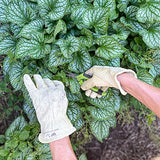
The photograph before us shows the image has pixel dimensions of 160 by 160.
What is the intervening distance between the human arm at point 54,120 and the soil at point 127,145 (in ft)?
4.03

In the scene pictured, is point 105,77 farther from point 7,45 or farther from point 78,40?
point 7,45

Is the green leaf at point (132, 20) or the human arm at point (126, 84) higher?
the green leaf at point (132, 20)

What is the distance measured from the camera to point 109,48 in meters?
1.51

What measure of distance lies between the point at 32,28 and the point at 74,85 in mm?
594

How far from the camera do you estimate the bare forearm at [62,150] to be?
1120 millimetres

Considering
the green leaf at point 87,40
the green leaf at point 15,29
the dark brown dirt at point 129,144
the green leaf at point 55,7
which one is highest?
the green leaf at point 55,7

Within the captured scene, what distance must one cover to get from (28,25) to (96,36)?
57 cm

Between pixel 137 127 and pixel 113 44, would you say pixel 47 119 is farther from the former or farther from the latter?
→ pixel 137 127

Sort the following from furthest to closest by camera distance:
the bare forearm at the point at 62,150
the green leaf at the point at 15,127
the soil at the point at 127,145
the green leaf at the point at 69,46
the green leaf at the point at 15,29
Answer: the soil at the point at 127,145 → the green leaf at the point at 15,127 → the green leaf at the point at 15,29 → the green leaf at the point at 69,46 → the bare forearm at the point at 62,150

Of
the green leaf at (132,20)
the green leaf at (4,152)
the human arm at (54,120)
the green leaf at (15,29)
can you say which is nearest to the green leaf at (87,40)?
the green leaf at (132,20)

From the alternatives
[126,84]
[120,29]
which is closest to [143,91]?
[126,84]

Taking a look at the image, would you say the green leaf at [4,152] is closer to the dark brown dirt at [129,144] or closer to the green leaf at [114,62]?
the dark brown dirt at [129,144]

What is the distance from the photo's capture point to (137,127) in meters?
2.43

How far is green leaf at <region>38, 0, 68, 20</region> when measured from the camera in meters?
1.50
